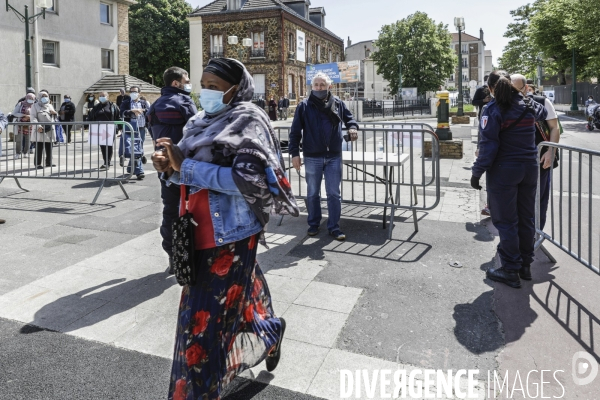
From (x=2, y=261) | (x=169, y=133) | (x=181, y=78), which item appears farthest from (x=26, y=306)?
(x=181, y=78)

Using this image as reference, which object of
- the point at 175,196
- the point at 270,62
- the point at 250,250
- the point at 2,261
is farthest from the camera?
the point at 270,62

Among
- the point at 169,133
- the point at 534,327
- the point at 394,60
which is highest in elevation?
the point at 394,60

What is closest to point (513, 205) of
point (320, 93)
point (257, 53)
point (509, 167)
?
point (509, 167)

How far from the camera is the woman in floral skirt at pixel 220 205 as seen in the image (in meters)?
2.46

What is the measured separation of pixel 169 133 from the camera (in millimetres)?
4902

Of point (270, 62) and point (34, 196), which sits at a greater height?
point (270, 62)

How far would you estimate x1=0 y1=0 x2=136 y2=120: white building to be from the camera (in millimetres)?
25906

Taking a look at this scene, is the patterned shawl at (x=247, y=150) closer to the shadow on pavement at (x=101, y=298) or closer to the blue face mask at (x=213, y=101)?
the blue face mask at (x=213, y=101)

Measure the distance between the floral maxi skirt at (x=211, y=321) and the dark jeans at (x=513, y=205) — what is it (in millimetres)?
2775

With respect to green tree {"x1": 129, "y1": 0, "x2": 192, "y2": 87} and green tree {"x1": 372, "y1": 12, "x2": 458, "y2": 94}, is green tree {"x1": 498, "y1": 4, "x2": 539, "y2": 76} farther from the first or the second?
green tree {"x1": 129, "y1": 0, "x2": 192, "y2": 87}

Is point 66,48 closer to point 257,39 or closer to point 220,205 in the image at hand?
point 257,39

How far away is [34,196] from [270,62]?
34.8m

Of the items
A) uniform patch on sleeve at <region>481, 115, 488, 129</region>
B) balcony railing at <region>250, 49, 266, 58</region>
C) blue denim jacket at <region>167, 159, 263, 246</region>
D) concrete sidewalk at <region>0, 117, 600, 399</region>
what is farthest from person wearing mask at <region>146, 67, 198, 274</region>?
balcony railing at <region>250, 49, 266, 58</region>

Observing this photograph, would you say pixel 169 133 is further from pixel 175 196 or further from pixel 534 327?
pixel 534 327
